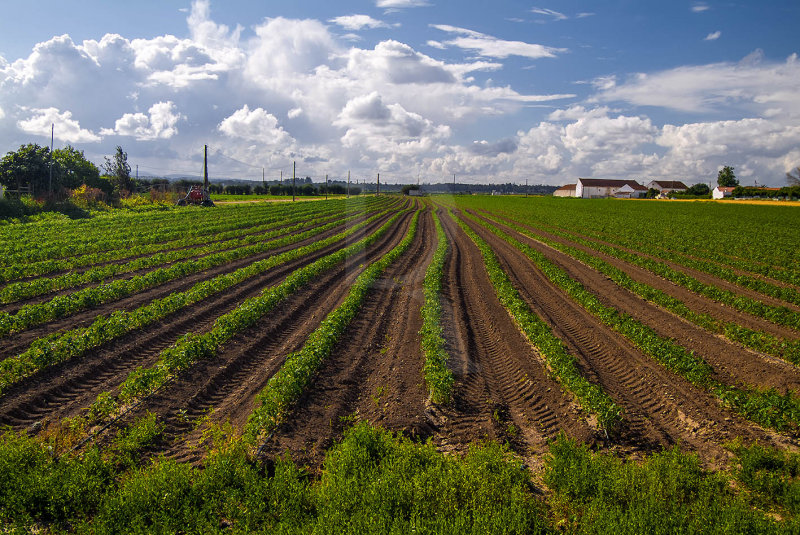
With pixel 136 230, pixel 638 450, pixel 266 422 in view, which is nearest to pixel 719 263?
pixel 638 450

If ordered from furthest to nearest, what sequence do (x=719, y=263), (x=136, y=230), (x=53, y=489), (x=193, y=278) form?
(x=136, y=230) → (x=719, y=263) → (x=193, y=278) → (x=53, y=489)

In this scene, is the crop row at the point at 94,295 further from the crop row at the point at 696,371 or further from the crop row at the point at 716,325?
the crop row at the point at 716,325

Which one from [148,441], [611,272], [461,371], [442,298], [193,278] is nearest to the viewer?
[148,441]

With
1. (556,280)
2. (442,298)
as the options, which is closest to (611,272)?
(556,280)

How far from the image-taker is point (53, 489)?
5145mm

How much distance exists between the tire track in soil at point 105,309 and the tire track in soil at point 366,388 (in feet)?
21.9

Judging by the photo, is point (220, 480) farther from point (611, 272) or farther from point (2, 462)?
point (611, 272)

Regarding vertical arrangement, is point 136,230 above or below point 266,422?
above

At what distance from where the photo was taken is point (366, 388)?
8578 mm

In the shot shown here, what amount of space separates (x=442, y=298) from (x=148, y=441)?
10231 millimetres

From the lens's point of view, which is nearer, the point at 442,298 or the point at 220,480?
the point at 220,480

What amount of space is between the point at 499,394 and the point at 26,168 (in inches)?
2096

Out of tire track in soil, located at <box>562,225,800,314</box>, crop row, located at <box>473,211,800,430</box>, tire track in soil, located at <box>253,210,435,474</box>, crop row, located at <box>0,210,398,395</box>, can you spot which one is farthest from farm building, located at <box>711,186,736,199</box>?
crop row, located at <box>0,210,398,395</box>

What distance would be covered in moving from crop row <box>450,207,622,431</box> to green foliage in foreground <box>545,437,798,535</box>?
111 cm
